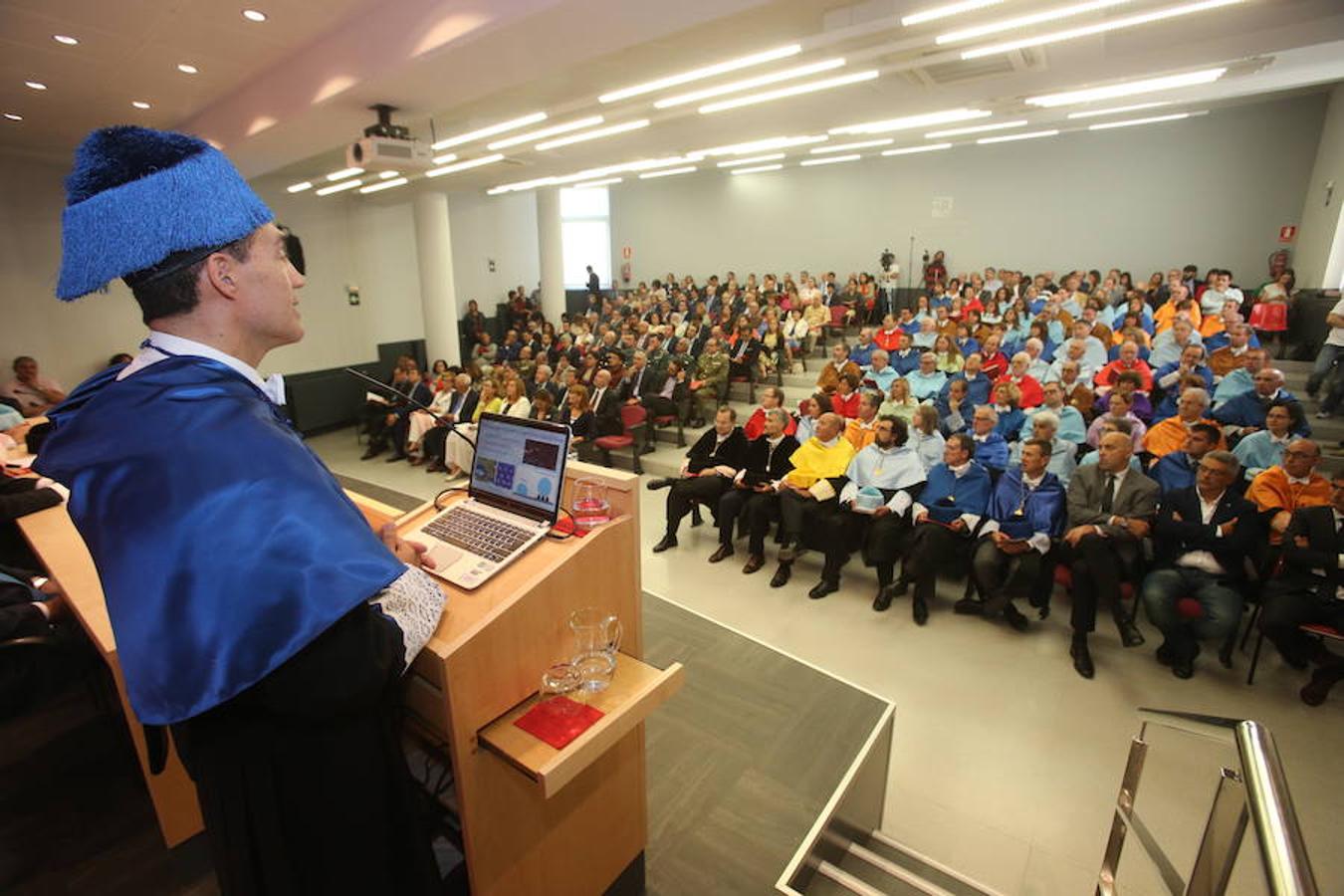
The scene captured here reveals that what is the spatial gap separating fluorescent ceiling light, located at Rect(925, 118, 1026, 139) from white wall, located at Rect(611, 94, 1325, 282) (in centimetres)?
229

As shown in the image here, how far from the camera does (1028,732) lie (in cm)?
292

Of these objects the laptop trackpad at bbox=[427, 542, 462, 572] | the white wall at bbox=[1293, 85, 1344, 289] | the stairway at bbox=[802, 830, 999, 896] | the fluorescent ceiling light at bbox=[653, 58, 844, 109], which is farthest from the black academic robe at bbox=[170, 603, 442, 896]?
the white wall at bbox=[1293, 85, 1344, 289]

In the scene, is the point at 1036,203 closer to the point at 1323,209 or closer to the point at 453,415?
the point at 1323,209

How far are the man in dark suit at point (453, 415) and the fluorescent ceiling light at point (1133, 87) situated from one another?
6.51 m

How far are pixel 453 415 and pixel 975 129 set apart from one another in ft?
26.3

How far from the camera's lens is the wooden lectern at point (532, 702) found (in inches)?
49.8

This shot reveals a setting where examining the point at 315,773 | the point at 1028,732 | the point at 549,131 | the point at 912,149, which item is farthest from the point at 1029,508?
the point at 912,149

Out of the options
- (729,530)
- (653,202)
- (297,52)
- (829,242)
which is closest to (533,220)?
(653,202)

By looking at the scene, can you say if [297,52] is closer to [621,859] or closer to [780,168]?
[621,859]

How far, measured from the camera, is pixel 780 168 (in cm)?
1370

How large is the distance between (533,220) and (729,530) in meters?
11.2

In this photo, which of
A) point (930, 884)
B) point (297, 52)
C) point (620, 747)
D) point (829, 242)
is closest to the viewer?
point (620, 747)

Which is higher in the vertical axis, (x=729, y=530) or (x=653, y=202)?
(x=653, y=202)

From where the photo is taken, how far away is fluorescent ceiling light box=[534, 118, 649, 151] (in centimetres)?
646
